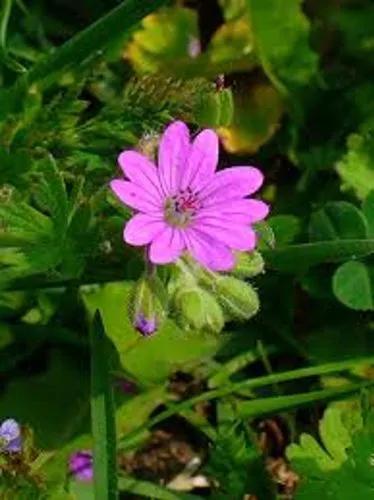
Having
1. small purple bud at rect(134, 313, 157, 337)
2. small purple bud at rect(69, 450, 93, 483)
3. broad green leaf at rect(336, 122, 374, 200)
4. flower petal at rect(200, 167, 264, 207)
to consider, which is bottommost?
small purple bud at rect(69, 450, 93, 483)

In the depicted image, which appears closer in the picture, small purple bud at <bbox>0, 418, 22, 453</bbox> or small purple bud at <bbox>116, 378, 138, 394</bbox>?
small purple bud at <bbox>0, 418, 22, 453</bbox>

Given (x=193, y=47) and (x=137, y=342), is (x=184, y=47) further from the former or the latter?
(x=137, y=342)

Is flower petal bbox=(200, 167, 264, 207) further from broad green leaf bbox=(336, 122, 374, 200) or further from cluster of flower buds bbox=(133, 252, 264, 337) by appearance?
broad green leaf bbox=(336, 122, 374, 200)

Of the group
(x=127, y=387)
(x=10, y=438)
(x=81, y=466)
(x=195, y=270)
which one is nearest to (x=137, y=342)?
(x=127, y=387)

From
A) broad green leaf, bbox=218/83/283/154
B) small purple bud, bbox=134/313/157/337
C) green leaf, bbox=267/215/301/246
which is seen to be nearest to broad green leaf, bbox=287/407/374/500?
green leaf, bbox=267/215/301/246

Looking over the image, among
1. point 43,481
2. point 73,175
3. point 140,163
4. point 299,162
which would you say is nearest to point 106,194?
point 140,163

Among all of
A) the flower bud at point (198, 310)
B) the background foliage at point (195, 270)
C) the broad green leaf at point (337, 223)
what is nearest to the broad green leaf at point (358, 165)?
the background foliage at point (195, 270)

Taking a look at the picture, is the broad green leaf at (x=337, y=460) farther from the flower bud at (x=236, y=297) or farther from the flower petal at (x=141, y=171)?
the flower petal at (x=141, y=171)
